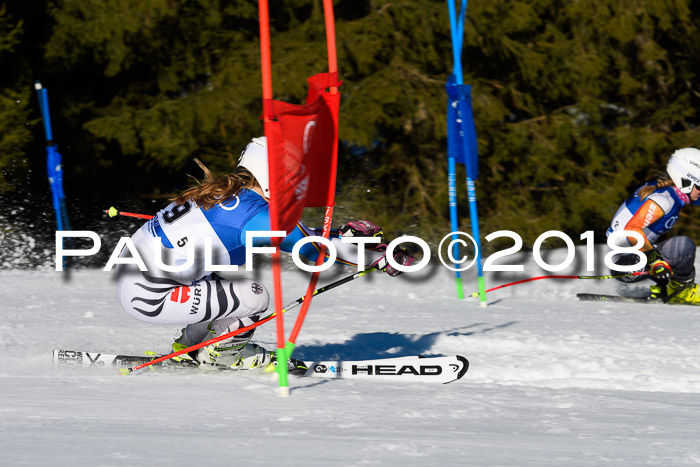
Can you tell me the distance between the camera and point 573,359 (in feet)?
15.5

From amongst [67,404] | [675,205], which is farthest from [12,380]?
[675,205]

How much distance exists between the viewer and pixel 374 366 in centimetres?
429

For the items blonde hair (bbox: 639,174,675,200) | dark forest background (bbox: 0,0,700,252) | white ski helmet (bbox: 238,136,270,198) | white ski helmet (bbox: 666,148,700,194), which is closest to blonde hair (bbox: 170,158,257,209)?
white ski helmet (bbox: 238,136,270,198)

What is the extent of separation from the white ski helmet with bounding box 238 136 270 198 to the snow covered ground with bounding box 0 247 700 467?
2.95 feet

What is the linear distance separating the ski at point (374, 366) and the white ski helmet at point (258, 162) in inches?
39.9

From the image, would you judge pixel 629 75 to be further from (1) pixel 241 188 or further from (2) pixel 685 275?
(1) pixel 241 188

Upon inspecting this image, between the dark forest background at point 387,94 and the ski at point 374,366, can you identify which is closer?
the ski at point 374,366

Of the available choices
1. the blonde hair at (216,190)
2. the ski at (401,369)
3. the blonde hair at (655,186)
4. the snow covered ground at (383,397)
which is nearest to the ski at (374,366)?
the ski at (401,369)

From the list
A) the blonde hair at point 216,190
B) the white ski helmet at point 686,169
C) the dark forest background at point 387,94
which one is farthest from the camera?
the dark forest background at point 387,94

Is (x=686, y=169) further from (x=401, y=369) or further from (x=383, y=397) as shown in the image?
(x=383, y=397)

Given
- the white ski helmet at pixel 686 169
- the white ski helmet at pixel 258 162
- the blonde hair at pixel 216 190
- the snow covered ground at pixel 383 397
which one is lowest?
the snow covered ground at pixel 383 397

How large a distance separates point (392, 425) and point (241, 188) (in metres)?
1.20

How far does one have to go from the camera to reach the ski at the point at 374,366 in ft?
13.8

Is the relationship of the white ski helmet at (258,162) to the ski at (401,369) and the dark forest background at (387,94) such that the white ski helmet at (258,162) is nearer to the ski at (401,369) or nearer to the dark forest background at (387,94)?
the ski at (401,369)
